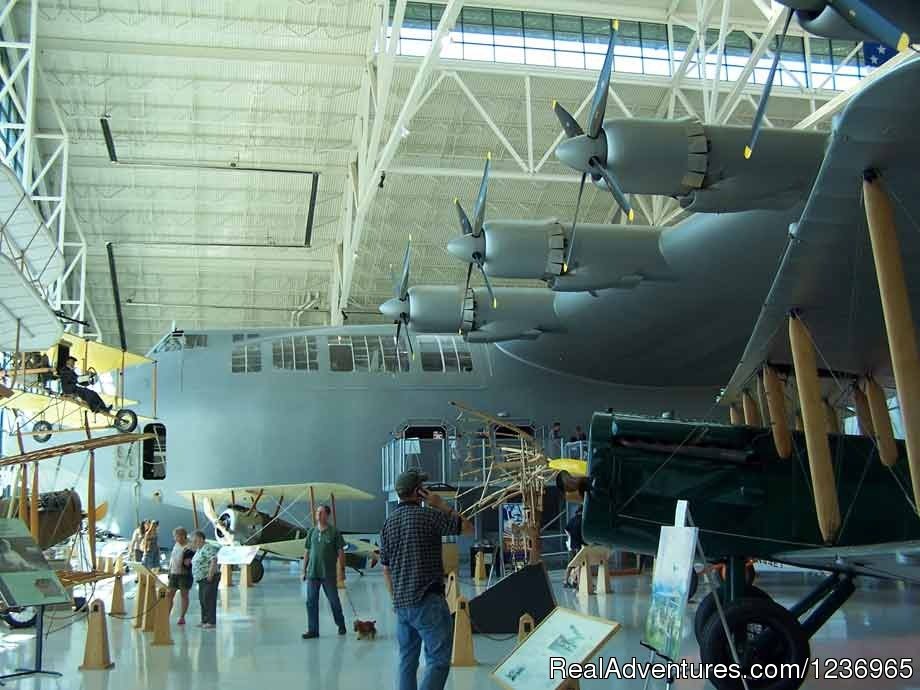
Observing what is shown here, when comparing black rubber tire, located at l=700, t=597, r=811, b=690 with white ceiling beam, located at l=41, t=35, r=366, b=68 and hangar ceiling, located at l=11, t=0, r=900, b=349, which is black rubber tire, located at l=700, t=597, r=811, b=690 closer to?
hangar ceiling, located at l=11, t=0, r=900, b=349

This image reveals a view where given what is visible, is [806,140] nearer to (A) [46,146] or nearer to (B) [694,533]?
(B) [694,533]

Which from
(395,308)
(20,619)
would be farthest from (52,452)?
(395,308)

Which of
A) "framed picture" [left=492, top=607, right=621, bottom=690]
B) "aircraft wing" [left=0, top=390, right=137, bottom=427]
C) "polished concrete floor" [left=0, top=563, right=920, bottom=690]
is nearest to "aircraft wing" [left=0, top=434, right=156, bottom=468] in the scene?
"polished concrete floor" [left=0, top=563, right=920, bottom=690]

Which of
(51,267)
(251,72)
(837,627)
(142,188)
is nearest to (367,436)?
(51,267)

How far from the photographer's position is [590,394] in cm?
2241

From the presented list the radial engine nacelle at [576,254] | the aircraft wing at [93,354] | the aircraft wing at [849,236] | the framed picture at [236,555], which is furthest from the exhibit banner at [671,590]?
the aircraft wing at [93,354]

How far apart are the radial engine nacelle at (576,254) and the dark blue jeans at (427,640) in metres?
8.69

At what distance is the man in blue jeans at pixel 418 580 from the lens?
585 centimetres

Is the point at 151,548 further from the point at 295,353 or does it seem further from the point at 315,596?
the point at 315,596

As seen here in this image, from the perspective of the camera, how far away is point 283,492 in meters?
19.4

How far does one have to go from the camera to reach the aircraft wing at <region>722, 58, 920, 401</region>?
6.05 m

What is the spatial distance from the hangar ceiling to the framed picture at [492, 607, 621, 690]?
667 inches

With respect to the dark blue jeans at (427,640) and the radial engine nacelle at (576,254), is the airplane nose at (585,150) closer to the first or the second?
the radial engine nacelle at (576,254)

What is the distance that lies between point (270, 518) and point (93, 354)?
6449mm
